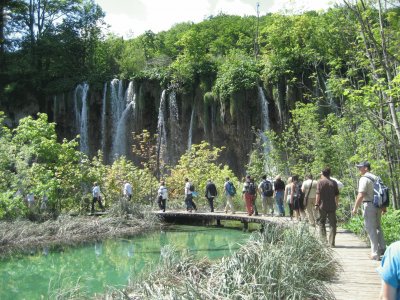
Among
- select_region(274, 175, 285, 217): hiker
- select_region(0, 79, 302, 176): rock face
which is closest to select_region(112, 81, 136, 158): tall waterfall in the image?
select_region(0, 79, 302, 176): rock face

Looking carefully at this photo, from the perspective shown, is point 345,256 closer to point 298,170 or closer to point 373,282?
point 373,282

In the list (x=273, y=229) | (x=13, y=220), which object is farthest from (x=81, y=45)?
(x=273, y=229)

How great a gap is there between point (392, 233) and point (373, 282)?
Result: 2457 millimetres

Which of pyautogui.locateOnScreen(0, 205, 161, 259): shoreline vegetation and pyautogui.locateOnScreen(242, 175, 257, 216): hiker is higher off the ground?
pyautogui.locateOnScreen(242, 175, 257, 216): hiker

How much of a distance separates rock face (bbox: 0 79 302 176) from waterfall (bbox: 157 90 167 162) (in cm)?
6

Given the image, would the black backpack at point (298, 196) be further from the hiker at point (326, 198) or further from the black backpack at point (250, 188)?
the black backpack at point (250, 188)

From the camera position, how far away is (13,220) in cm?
1659

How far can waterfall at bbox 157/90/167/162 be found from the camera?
1148 inches

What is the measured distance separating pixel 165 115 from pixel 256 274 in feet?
80.9

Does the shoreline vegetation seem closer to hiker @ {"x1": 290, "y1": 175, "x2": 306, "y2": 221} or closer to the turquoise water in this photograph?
the turquoise water

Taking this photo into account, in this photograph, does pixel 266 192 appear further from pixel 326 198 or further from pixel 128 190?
pixel 326 198

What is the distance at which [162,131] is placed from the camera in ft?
96.9

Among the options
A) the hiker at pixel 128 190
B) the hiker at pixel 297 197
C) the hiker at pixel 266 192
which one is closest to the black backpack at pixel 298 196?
the hiker at pixel 297 197

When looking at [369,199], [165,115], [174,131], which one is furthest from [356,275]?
[165,115]
